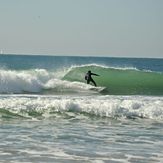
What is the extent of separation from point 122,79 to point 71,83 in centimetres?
722

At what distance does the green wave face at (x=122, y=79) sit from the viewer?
28120mm

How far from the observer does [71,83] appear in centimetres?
2819

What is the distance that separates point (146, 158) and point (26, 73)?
21305 mm

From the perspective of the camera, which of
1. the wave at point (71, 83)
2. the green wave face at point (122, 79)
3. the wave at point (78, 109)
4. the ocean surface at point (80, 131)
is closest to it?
the ocean surface at point (80, 131)

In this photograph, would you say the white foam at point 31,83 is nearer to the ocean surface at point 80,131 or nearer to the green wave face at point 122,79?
the green wave face at point 122,79

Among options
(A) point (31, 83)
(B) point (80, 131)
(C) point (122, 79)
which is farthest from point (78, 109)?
(C) point (122, 79)

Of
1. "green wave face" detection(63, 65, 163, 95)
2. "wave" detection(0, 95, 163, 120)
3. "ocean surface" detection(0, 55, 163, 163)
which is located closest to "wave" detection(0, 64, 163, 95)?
"green wave face" detection(63, 65, 163, 95)

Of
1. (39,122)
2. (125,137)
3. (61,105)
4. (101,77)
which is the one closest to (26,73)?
(101,77)

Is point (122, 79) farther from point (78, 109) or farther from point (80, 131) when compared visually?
point (80, 131)

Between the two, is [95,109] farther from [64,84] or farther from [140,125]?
[64,84]

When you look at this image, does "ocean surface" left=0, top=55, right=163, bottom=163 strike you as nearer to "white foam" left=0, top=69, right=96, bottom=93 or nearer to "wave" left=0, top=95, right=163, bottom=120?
"wave" left=0, top=95, right=163, bottom=120

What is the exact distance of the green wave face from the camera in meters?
28.1

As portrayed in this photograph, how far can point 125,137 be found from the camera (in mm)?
11086

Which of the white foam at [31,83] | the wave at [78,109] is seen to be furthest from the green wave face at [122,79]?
the wave at [78,109]
